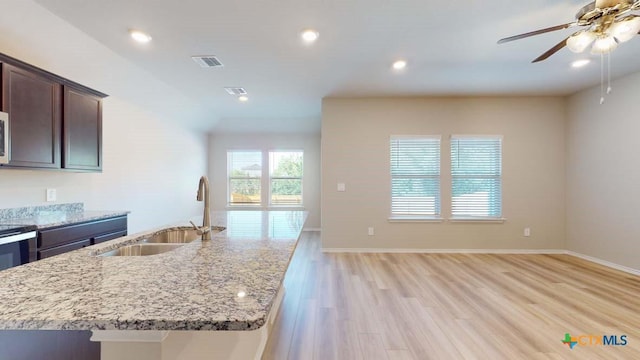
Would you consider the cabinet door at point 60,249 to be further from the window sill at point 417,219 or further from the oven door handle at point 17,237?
the window sill at point 417,219

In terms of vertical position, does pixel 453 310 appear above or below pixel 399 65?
below

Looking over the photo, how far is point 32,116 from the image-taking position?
2271mm

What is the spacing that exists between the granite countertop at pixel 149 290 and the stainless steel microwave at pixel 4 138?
159 centimetres

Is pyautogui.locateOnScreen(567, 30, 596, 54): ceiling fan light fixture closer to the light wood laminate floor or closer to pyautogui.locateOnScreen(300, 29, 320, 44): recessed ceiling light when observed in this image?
pyautogui.locateOnScreen(300, 29, 320, 44): recessed ceiling light

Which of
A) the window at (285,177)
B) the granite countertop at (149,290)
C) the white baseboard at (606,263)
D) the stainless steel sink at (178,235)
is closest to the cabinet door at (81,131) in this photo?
the stainless steel sink at (178,235)

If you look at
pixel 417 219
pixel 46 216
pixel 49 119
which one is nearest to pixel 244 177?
pixel 417 219

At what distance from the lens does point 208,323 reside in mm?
605

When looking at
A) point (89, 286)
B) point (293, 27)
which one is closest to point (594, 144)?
point (293, 27)

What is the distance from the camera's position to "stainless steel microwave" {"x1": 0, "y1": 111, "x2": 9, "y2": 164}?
202 centimetres

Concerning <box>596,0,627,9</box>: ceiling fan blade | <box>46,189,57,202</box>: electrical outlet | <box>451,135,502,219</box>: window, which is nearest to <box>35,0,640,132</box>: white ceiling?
<box>596,0,627,9</box>: ceiling fan blade

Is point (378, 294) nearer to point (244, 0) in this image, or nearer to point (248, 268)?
point (248, 268)

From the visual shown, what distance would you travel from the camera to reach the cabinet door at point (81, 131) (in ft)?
8.53

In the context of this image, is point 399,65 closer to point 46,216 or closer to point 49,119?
point 49,119

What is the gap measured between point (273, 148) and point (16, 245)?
201 inches
